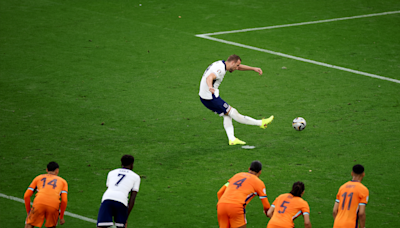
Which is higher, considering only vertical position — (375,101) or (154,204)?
(375,101)

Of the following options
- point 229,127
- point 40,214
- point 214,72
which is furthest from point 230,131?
point 40,214

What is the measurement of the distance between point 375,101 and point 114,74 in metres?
8.64

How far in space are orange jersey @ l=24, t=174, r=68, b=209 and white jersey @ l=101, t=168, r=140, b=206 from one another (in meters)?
0.96

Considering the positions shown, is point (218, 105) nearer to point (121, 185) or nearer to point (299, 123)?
point (299, 123)

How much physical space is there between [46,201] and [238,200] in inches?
121

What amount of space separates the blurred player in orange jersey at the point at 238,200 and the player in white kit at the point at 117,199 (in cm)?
140

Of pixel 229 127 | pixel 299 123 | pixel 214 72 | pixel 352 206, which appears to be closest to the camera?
pixel 352 206

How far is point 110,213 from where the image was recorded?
7.54 m

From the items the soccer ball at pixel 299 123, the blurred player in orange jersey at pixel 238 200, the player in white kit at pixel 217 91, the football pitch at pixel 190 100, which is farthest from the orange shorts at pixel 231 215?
the soccer ball at pixel 299 123

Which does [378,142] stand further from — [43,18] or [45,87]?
[43,18]

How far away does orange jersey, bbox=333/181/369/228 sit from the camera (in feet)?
24.0

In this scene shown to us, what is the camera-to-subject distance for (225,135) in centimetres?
1311

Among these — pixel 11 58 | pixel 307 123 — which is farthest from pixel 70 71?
pixel 307 123

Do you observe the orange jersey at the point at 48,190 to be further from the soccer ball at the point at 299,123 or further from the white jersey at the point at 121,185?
the soccer ball at the point at 299,123
